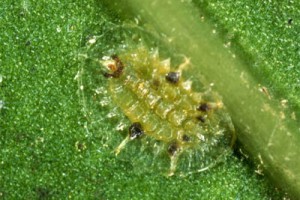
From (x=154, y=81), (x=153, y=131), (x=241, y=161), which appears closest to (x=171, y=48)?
(x=154, y=81)

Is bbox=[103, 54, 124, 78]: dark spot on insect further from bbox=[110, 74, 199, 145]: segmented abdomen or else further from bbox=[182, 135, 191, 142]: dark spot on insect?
bbox=[182, 135, 191, 142]: dark spot on insect

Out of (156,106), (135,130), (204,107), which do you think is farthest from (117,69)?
(204,107)

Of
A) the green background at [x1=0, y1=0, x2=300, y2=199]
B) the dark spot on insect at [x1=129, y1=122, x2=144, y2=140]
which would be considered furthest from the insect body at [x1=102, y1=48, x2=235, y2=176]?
the green background at [x1=0, y1=0, x2=300, y2=199]

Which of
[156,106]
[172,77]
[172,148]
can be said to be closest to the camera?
[156,106]

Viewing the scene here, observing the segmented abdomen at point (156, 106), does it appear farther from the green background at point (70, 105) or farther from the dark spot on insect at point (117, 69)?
the green background at point (70, 105)

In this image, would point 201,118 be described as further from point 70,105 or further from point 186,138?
point 70,105

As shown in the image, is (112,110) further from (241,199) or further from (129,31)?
(241,199)
